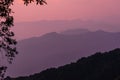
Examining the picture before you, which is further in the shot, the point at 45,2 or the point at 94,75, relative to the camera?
the point at 94,75

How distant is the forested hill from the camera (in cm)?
6725

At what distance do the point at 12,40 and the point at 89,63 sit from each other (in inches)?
1943

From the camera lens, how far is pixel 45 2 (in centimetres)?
2733

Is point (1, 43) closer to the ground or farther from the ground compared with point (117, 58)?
closer to the ground

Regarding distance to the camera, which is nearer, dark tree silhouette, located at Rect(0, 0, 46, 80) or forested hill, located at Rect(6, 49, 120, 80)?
dark tree silhouette, located at Rect(0, 0, 46, 80)

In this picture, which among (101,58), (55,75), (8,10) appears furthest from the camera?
(101,58)

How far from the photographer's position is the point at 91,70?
71.3 meters

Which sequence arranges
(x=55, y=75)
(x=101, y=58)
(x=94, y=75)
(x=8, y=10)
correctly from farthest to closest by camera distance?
(x=101, y=58), (x=55, y=75), (x=94, y=75), (x=8, y=10)

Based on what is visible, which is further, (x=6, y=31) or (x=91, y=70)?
(x=91, y=70)

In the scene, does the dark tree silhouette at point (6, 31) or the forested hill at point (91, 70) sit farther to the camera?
the forested hill at point (91, 70)

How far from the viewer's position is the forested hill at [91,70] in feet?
221

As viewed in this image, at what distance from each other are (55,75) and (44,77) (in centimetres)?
255

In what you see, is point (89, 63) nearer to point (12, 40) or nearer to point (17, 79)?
point (17, 79)

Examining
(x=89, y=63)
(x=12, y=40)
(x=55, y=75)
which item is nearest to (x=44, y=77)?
(x=55, y=75)
